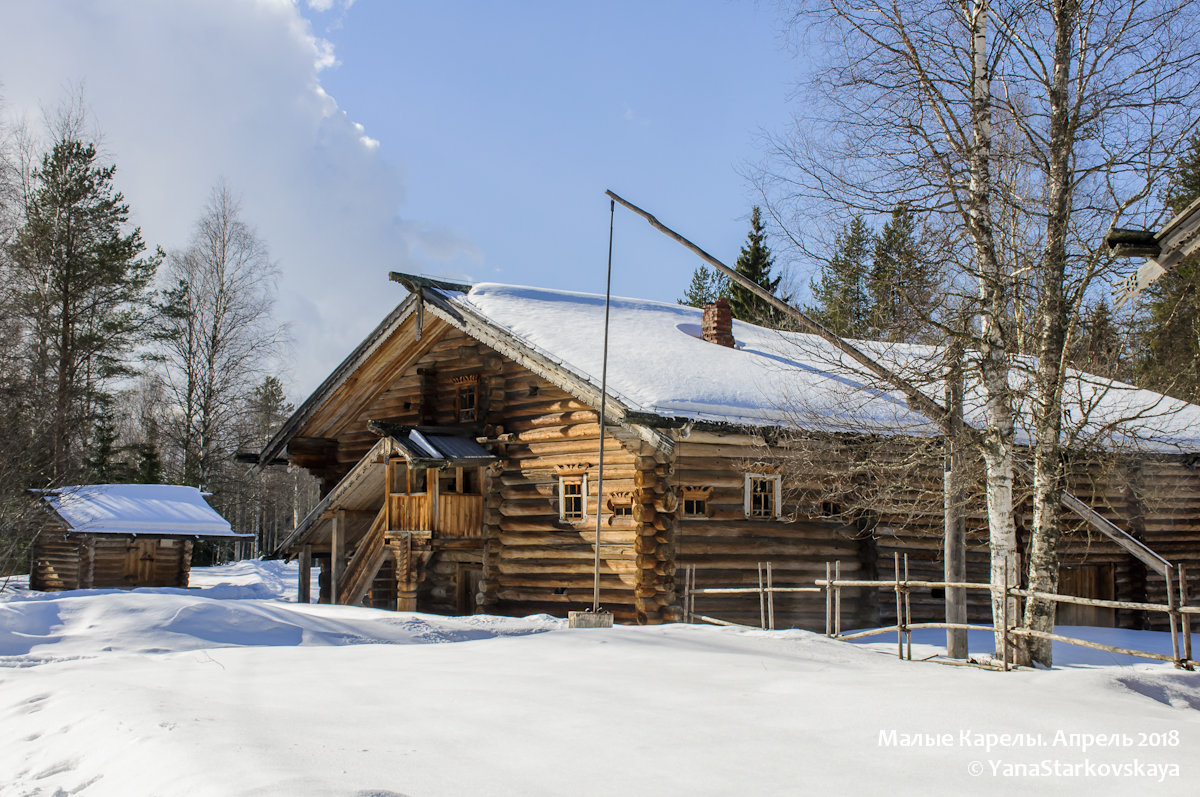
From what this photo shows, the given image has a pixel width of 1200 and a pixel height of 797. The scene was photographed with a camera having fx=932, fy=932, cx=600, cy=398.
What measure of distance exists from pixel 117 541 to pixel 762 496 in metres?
22.5

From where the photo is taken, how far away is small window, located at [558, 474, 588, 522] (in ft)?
56.7

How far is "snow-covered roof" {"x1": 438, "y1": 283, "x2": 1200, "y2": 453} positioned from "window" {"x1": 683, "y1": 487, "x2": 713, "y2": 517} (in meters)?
1.45

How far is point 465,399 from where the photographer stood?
20.2m

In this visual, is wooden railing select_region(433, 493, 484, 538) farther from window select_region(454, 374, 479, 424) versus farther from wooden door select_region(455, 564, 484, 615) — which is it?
window select_region(454, 374, 479, 424)

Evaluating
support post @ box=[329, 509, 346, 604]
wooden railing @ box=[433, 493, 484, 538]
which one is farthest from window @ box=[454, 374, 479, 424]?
support post @ box=[329, 509, 346, 604]

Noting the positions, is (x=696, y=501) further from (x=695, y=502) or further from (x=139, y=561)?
(x=139, y=561)

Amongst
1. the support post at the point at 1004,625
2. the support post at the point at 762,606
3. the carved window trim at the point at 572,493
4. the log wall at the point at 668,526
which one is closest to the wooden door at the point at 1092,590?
the log wall at the point at 668,526

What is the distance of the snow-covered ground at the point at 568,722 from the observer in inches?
183

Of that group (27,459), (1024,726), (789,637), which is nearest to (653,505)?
(789,637)

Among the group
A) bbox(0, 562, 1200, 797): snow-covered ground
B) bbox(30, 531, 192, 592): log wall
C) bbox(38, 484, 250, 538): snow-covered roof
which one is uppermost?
bbox(38, 484, 250, 538): snow-covered roof

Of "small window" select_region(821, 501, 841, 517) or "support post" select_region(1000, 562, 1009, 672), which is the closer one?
"support post" select_region(1000, 562, 1009, 672)

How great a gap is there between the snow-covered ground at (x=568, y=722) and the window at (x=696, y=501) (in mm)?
6115

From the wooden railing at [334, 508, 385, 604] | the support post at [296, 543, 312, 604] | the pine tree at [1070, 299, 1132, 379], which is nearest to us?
the pine tree at [1070, 299, 1132, 379]

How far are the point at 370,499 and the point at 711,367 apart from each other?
851 centimetres
